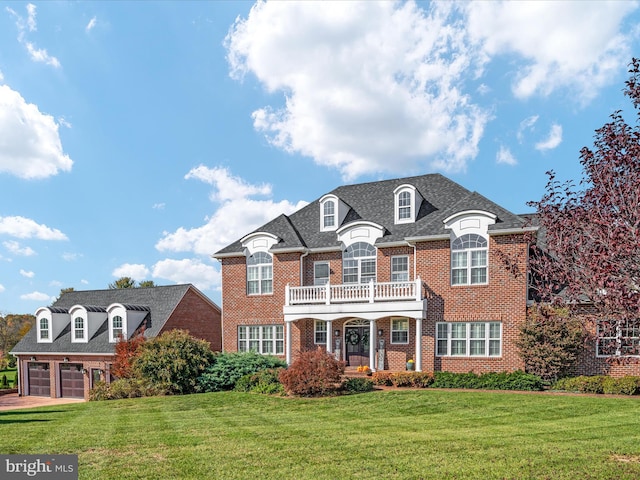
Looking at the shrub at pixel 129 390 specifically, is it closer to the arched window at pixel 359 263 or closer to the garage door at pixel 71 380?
the garage door at pixel 71 380

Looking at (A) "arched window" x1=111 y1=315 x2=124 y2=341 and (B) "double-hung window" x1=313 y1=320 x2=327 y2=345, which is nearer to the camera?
(B) "double-hung window" x1=313 y1=320 x2=327 y2=345

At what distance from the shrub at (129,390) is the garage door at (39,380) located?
1124 cm

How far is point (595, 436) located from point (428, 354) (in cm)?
1168

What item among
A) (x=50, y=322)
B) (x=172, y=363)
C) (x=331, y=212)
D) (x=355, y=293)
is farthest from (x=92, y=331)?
(x=355, y=293)

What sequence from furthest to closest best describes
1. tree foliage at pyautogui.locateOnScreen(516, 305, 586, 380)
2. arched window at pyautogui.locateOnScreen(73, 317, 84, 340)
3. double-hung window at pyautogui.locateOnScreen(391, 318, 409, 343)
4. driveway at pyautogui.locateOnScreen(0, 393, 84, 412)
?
1. arched window at pyautogui.locateOnScreen(73, 317, 84, 340)
2. driveway at pyautogui.locateOnScreen(0, 393, 84, 412)
3. double-hung window at pyautogui.locateOnScreen(391, 318, 409, 343)
4. tree foliage at pyautogui.locateOnScreen(516, 305, 586, 380)

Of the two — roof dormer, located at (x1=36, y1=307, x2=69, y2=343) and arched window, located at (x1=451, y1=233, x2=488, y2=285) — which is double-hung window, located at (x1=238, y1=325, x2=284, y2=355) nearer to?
arched window, located at (x1=451, y1=233, x2=488, y2=285)

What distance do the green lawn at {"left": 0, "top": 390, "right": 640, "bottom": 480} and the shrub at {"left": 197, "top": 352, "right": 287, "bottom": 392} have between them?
387 cm

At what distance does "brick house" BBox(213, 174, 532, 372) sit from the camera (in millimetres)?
22000

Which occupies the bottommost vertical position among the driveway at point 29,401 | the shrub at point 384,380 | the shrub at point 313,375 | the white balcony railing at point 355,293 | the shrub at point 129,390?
the driveway at point 29,401

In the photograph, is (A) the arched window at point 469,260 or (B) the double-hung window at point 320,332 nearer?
(A) the arched window at point 469,260

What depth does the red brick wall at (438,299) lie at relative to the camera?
21.6 meters

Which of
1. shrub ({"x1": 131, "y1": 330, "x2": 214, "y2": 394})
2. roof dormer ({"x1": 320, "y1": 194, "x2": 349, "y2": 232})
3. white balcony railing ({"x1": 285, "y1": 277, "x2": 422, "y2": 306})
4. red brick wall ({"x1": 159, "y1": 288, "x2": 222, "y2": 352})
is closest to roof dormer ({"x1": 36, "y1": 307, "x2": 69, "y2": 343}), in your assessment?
red brick wall ({"x1": 159, "y1": 288, "x2": 222, "y2": 352})

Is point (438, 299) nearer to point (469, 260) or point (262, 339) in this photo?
point (469, 260)

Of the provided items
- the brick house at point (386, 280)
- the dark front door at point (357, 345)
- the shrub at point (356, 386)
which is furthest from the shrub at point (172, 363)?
the dark front door at point (357, 345)
